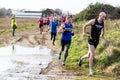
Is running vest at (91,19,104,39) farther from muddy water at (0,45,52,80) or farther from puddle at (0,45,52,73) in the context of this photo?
puddle at (0,45,52,73)

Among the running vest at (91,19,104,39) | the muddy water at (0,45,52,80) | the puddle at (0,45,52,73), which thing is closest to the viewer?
the muddy water at (0,45,52,80)

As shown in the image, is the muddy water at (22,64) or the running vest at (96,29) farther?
the running vest at (96,29)

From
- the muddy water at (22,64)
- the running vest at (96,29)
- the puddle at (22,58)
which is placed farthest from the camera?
the puddle at (22,58)

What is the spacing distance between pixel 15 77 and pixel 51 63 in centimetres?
348

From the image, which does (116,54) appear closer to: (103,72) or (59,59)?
(103,72)

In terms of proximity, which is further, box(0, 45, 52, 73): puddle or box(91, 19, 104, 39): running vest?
box(0, 45, 52, 73): puddle

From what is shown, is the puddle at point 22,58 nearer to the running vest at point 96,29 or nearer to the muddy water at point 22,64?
the muddy water at point 22,64

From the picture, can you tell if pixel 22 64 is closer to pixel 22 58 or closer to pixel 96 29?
pixel 22 58

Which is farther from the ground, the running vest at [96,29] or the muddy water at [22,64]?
the running vest at [96,29]

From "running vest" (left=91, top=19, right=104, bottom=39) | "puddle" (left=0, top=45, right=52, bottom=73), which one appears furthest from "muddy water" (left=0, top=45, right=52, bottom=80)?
"running vest" (left=91, top=19, right=104, bottom=39)

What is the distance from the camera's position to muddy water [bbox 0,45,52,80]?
1229cm

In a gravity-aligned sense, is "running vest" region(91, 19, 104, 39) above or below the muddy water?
above

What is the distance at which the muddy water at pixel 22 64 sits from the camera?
12.3m

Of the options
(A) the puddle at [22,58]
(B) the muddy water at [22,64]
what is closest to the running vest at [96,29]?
(B) the muddy water at [22,64]
